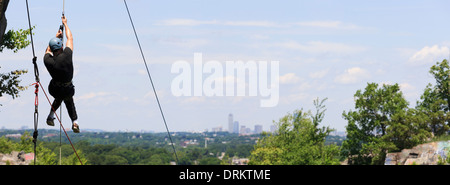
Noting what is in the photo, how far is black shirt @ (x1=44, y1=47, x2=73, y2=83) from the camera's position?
9.55 m

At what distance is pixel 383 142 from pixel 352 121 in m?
7.30

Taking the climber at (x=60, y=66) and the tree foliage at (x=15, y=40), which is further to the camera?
the tree foliage at (x=15, y=40)

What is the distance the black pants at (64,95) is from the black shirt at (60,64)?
0.25 metres

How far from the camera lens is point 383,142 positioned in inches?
2798

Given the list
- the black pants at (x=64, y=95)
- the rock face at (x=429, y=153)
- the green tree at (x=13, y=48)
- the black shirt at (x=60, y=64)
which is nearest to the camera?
the black shirt at (x=60, y=64)

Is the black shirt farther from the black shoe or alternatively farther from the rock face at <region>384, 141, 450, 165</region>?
the rock face at <region>384, 141, 450, 165</region>

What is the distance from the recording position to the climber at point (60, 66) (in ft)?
31.4

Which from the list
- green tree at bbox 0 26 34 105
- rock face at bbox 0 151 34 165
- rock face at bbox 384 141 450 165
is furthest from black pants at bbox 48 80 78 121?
rock face at bbox 0 151 34 165

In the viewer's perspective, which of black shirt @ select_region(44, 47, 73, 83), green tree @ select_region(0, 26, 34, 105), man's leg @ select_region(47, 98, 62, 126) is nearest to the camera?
black shirt @ select_region(44, 47, 73, 83)

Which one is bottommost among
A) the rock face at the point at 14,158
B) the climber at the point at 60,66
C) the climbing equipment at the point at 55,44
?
the rock face at the point at 14,158

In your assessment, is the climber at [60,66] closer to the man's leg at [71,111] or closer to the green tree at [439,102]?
the man's leg at [71,111]

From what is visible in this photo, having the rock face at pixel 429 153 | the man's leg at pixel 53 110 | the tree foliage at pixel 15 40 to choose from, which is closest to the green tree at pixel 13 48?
the tree foliage at pixel 15 40
